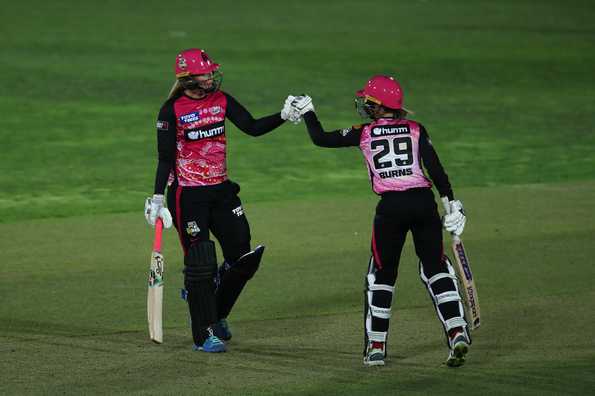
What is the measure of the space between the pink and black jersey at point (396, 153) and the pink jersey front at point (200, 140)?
1024 mm

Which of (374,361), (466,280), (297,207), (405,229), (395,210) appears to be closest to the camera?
(374,361)

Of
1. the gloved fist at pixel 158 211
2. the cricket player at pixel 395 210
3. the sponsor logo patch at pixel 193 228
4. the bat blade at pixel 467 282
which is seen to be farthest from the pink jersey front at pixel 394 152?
the gloved fist at pixel 158 211

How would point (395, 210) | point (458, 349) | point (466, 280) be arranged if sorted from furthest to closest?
point (466, 280), point (395, 210), point (458, 349)

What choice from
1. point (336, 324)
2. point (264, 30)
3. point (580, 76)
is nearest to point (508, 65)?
point (580, 76)

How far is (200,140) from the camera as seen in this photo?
9023 mm

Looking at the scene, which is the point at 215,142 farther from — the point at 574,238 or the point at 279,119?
the point at 574,238

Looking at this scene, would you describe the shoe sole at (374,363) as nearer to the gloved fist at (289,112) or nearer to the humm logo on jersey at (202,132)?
the gloved fist at (289,112)

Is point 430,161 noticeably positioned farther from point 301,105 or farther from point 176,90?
point 176,90

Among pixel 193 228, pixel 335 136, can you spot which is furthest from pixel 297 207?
pixel 335 136

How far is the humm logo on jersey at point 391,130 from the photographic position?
27.7 feet

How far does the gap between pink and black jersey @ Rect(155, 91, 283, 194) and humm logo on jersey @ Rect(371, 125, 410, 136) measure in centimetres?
92

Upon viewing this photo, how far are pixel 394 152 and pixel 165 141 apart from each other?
163cm

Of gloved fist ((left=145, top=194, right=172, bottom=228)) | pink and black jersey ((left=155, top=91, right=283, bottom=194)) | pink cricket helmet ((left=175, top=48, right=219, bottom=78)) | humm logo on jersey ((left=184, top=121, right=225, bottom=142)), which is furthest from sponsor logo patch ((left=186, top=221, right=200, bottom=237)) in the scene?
pink cricket helmet ((left=175, top=48, right=219, bottom=78))

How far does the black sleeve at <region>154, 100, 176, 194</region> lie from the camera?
8.97 metres
